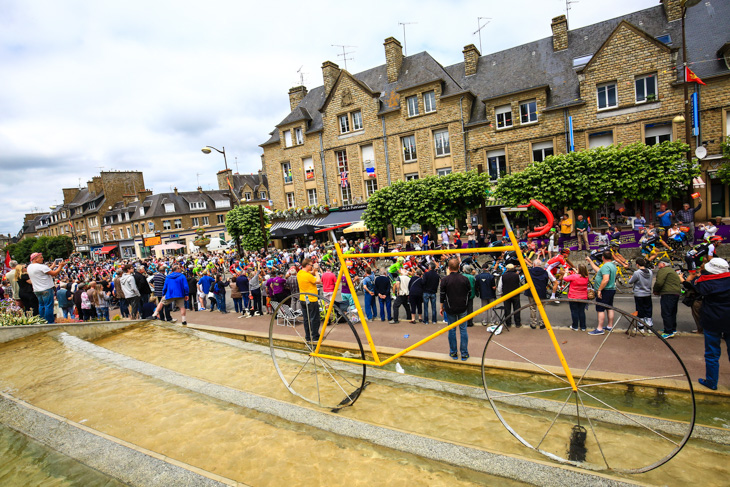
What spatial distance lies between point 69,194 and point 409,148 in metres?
80.5

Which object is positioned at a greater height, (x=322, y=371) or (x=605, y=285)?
(x=605, y=285)

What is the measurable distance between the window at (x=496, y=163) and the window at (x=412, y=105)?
650cm

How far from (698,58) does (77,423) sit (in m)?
29.9

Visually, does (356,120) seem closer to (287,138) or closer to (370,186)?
(370,186)

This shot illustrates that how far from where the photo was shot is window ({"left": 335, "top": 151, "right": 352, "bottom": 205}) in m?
31.5

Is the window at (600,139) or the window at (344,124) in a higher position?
the window at (344,124)

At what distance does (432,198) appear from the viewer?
22422 mm

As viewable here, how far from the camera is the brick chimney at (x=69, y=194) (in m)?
76.2

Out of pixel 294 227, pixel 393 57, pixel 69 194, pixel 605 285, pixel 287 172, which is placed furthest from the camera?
pixel 69 194

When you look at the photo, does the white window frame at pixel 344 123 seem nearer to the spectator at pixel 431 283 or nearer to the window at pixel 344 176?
the window at pixel 344 176

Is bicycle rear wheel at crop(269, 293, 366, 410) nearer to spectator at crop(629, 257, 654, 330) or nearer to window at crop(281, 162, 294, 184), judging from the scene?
spectator at crop(629, 257, 654, 330)

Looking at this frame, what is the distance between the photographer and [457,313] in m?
7.01

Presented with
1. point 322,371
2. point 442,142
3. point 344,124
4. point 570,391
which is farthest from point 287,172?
point 570,391

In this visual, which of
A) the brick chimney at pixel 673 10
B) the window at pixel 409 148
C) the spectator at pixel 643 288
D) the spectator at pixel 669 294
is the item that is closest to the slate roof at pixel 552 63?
the brick chimney at pixel 673 10
